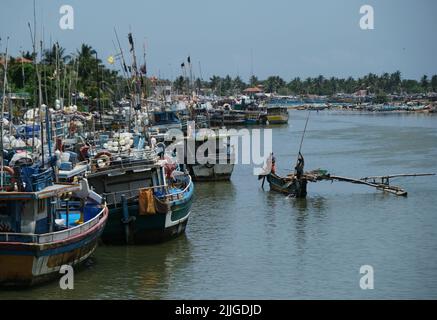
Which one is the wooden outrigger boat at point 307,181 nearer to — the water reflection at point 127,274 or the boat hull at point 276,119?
the water reflection at point 127,274

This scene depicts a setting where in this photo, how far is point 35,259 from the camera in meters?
21.3

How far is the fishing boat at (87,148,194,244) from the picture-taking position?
88.1 feet

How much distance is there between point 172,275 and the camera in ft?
82.4

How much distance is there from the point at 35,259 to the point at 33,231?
0.82 meters

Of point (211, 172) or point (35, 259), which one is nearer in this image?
point (35, 259)

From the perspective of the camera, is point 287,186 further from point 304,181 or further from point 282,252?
point 282,252

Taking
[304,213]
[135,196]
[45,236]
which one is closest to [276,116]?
[304,213]

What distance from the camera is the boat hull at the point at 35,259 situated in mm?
20906
